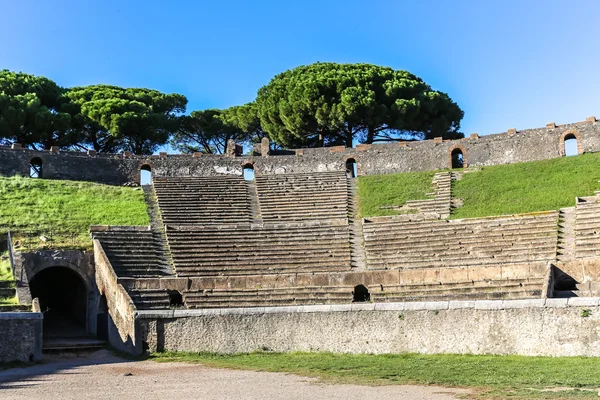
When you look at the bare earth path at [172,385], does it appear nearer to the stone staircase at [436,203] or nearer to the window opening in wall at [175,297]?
the window opening in wall at [175,297]

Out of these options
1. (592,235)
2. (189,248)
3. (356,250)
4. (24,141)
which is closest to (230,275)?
(189,248)

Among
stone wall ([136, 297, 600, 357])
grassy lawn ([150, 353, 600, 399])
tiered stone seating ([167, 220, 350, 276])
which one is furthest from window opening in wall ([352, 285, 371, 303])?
grassy lawn ([150, 353, 600, 399])

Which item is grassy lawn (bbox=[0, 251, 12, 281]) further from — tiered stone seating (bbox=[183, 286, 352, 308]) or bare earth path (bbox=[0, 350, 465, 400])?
bare earth path (bbox=[0, 350, 465, 400])

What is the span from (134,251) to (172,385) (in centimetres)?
1345

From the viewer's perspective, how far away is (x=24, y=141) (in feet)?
138

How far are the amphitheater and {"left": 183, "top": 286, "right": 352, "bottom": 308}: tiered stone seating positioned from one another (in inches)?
2.3

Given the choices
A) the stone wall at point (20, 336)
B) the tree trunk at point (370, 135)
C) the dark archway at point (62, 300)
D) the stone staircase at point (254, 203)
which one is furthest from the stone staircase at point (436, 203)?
the stone wall at point (20, 336)

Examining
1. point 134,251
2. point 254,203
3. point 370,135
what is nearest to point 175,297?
point 134,251

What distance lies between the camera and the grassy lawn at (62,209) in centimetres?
2641

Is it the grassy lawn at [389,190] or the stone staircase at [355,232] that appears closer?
the stone staircase at [355,232]

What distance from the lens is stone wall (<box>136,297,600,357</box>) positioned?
14.3m

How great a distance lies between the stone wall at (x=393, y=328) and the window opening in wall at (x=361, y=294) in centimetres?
428

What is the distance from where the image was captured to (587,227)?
23.1 meters

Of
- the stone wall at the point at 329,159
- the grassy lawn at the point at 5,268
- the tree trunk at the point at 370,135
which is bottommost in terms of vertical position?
the grassy lawn at the point at 5,268
